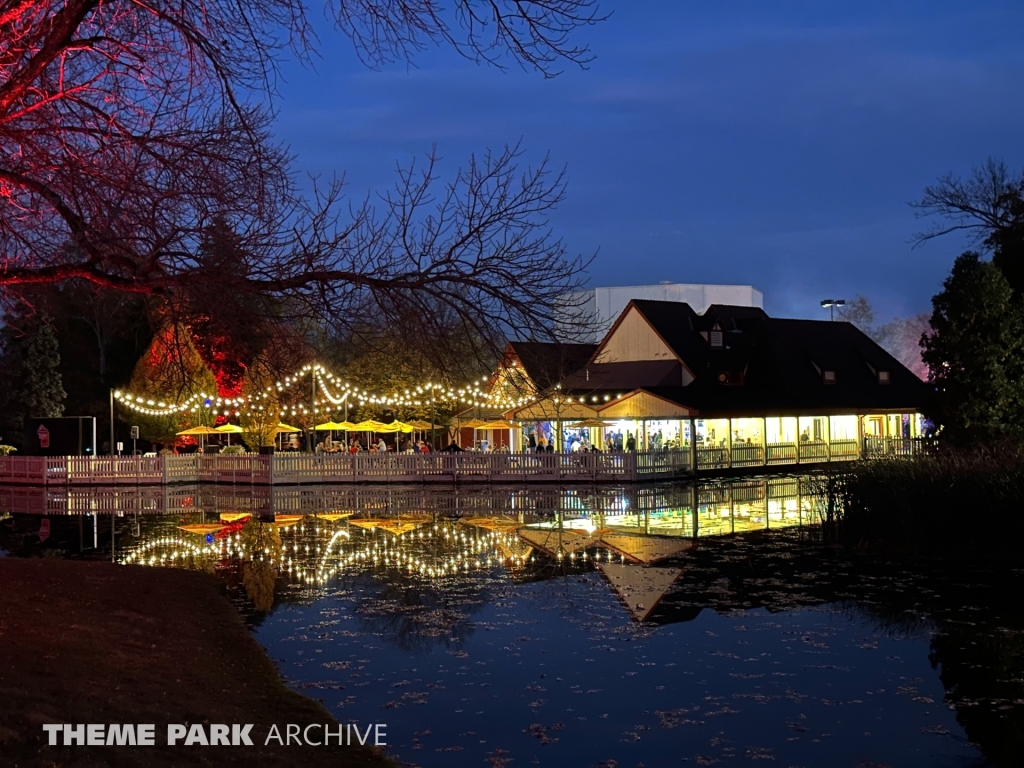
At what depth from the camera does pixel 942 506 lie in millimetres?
18547

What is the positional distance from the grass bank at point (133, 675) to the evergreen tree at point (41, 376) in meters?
44.4

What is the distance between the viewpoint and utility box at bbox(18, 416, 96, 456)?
43.3 m

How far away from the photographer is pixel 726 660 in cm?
1073

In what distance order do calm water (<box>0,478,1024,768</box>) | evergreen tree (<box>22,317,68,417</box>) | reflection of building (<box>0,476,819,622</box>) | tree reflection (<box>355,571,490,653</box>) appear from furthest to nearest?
evergreen tree (<box>22,317,68,417</box>) < reflection of building (<box>0,476,819,622</box>) < tree reflection (<box>355,571,490,653</box>) < calm water (<box>0,478,1024,768</box>)

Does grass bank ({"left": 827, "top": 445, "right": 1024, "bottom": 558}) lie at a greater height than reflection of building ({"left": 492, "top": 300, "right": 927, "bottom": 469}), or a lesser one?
lesser

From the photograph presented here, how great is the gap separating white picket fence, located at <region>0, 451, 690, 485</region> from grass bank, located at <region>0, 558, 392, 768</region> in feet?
85.9

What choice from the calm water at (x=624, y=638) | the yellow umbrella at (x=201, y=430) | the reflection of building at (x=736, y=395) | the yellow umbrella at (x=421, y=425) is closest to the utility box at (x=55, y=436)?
the yellow umbrella at (x=201, y=430)

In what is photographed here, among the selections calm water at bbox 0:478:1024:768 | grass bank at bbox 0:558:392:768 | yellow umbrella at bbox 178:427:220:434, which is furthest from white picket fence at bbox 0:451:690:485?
grass bank at bbox 0:558:392:768

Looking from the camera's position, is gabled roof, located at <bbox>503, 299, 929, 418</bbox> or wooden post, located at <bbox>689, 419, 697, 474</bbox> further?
gabled roof, located at <bbox>503, 299, 929, 418</bbox>

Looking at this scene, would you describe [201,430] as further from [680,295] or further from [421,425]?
[680,295]

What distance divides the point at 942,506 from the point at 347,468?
26615 millimetres

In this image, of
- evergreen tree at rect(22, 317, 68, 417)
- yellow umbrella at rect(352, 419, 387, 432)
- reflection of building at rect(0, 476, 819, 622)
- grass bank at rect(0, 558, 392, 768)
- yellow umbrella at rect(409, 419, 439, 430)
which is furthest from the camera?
evergreen tree at rect(22, 317, 68, 417)

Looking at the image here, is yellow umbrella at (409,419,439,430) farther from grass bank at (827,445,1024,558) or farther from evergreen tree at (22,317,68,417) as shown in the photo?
grass bank at (827,445,1024,558)

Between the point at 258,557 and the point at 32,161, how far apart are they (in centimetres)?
1119
